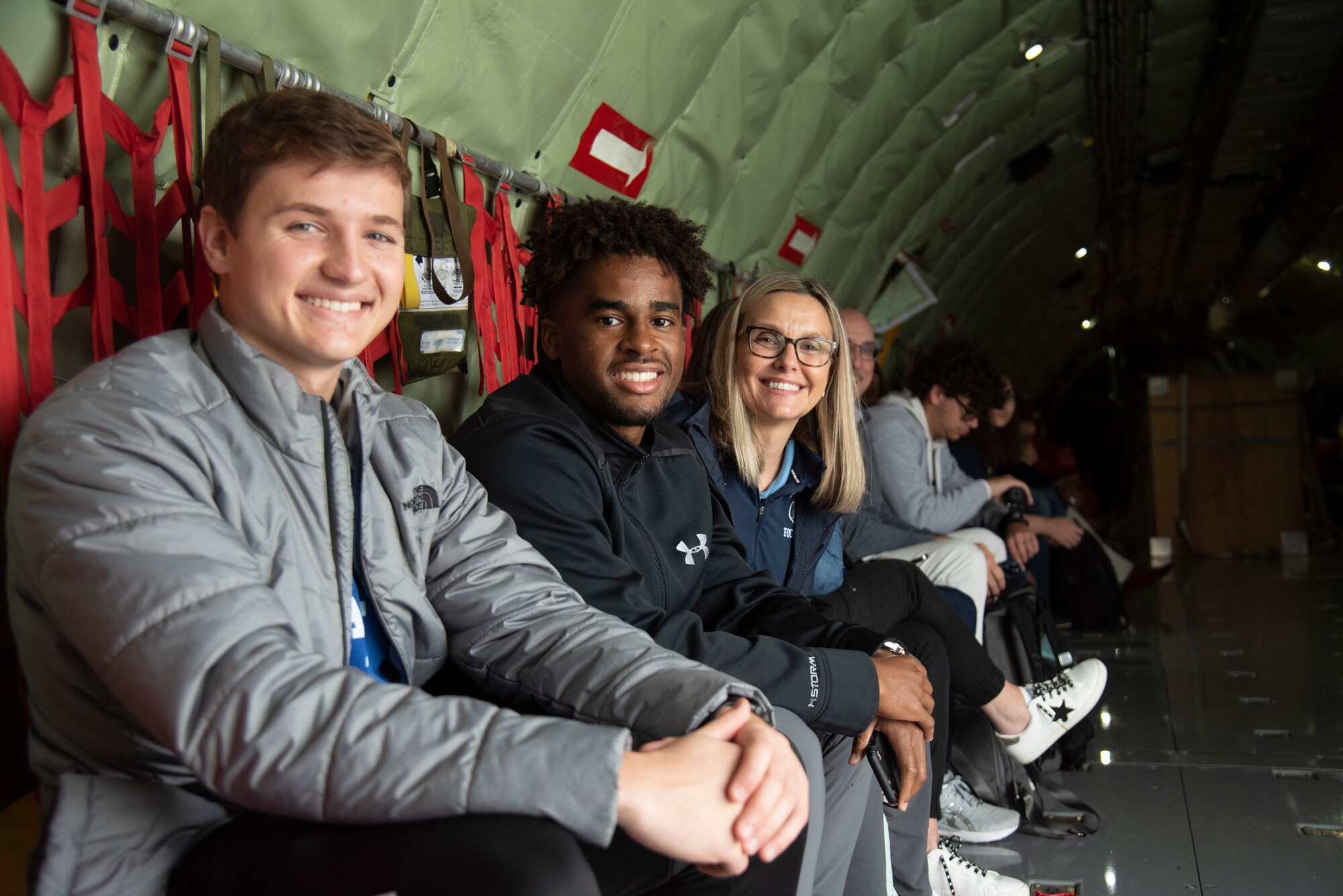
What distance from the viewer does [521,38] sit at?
8.82 ft

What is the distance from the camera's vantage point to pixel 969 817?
2.93 meters

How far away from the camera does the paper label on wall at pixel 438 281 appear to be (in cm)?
243

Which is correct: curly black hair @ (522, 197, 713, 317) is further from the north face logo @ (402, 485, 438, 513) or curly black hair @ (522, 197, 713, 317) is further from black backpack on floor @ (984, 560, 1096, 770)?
black backpack on floor @ (984, 560, 1096, 770)

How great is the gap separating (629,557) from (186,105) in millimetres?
1112

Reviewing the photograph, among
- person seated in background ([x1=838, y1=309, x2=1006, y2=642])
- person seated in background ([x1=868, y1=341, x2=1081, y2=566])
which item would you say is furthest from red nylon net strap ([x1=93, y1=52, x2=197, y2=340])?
person seated in background ([x1=868, y1=341, x2=1081, y2=566])

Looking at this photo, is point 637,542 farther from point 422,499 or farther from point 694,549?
point 422,499

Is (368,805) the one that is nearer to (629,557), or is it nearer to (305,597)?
(305,597)

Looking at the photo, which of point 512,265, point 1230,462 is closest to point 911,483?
point 512,265

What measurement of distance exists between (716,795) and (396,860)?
0.36 metres

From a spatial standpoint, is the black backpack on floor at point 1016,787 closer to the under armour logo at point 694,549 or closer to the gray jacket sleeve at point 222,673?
the under armour logo at point 694,549

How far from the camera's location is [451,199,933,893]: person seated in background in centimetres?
184

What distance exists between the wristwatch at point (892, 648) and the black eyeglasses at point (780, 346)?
90cm

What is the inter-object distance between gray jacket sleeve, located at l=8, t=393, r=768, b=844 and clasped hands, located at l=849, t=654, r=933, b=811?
919 mm

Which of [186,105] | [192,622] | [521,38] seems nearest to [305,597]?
[192,622]
